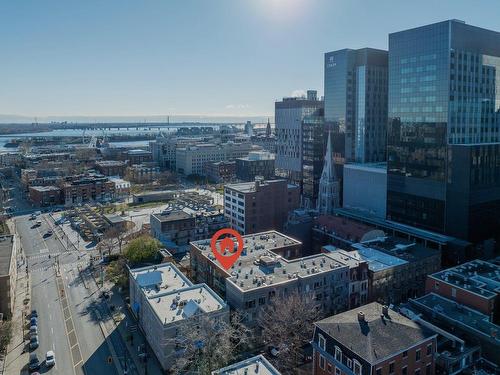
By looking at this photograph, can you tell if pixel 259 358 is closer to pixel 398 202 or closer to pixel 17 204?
pixel 398 202

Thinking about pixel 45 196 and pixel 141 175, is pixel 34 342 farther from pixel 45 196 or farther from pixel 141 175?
pixel 141 175

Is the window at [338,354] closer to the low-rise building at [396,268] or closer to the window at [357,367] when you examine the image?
the window at [357,367]

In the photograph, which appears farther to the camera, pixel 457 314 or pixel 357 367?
pixel 457 314

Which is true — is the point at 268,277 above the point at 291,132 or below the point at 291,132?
below

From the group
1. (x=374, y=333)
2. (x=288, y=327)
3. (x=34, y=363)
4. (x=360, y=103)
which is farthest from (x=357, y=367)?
(x=360, y=103)

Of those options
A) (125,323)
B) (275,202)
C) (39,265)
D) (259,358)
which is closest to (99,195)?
(39,265)

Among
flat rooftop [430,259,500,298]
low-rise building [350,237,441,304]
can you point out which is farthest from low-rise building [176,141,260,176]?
flat rooftop [430,259,500,298]

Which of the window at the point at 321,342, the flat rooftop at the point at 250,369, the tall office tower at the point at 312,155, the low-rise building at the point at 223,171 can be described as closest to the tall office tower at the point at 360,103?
the tall office tower at the point at 312,155
